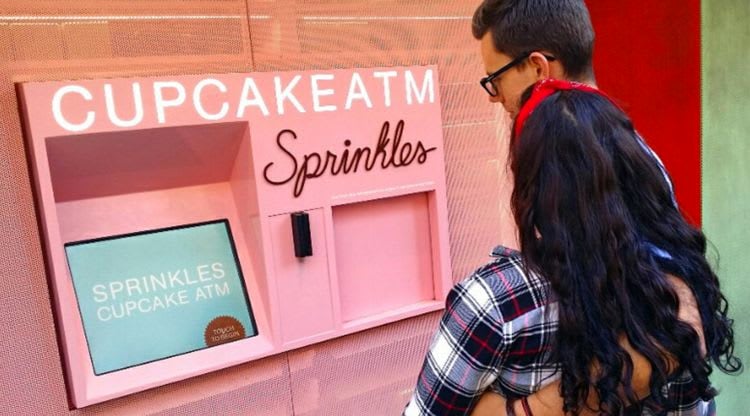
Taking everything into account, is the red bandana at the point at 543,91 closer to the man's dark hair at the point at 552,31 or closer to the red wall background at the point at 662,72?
the man's dark hair at the point at 552,31

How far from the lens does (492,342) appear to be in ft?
3.43

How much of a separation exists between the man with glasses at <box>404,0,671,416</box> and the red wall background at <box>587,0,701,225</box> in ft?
6.17

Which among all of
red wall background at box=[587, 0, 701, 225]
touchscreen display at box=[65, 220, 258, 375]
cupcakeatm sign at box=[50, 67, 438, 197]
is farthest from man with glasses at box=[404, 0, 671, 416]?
red wall background at box=[587, 0, 701, 225]

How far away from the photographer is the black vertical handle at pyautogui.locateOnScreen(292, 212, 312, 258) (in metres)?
2.29

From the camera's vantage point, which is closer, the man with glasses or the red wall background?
the man with glasses

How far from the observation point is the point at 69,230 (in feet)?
6.81

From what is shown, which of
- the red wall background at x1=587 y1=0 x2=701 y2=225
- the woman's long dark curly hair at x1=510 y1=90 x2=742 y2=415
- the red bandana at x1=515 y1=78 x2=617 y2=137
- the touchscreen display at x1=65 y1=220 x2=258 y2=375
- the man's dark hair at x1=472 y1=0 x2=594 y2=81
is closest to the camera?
the woman's long dark curly hair at x1=510 y1=90 x2=742 y2=415

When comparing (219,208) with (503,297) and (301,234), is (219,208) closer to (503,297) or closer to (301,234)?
(301,234)

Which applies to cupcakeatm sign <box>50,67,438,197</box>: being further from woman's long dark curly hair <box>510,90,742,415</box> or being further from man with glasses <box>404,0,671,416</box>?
woman's long dark curly hair <box>510,90,742,415</box>

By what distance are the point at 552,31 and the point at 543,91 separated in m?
0.21

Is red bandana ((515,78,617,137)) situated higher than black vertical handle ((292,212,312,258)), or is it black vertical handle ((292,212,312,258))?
red bandana ((515,78,617,137))

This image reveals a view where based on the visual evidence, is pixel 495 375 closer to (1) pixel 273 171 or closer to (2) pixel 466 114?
(1) pixel 273 171

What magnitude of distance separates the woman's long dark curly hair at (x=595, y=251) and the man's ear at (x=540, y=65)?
23cm

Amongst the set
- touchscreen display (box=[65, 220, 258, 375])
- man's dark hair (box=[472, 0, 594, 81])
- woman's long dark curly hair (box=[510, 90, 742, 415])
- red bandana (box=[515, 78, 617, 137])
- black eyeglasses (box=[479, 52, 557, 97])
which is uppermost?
man's dark hair (box=[472, 0, 594, 81])
